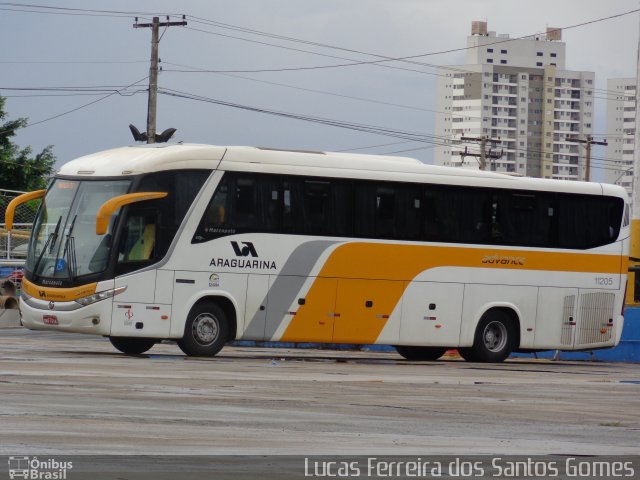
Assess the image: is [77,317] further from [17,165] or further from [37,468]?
[17,165]

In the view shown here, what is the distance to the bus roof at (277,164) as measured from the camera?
2523 cm

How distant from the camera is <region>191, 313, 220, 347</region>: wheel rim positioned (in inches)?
1005

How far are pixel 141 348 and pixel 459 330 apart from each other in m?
5.85

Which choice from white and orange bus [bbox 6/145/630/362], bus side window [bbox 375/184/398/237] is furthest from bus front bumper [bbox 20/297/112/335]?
bus side window [bbox 375/184/398/237]

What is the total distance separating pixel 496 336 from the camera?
28953 mm

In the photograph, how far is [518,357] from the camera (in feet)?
115

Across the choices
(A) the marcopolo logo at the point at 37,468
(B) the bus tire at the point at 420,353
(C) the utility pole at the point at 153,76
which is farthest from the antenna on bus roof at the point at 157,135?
(A) the marcopolo logo at the point at 37,468

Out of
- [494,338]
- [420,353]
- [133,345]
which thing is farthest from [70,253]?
[494,338]

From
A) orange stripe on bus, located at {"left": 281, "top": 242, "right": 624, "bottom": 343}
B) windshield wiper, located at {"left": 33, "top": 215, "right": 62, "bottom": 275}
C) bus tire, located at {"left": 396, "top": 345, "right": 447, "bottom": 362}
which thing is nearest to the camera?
windshield wiper, located at {"left": 33, "top": 215, "right": 62, "bottom": 275}

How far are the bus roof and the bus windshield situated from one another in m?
0.28

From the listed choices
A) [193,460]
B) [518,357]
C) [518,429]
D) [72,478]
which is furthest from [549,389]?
[518,357]

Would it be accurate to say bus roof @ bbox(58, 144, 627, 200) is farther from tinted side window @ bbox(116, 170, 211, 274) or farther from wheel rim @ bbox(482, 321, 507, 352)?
wheel rim @ bbox(482, 321, 507, 352)

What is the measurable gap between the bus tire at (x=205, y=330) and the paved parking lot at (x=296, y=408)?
0.51 metres

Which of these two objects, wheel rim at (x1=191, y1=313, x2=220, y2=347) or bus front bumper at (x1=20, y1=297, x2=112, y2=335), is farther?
wheel rim at (x1=191, y1=313, x2=220, y2=347)
